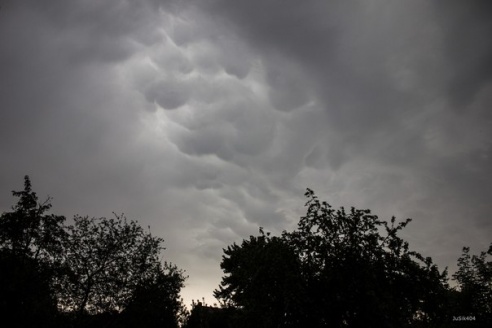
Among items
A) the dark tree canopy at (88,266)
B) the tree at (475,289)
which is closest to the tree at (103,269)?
the dark tree canopy at (88,266)

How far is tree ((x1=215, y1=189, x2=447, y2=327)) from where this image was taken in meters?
18.8

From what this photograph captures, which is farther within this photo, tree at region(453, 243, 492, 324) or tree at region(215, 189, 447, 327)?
tree at region(453, 243, 492, 324)

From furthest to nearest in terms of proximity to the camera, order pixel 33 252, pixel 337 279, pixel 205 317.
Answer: pixel 205 317
pixel 33 252
pixel 337 279

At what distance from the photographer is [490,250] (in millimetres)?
43656

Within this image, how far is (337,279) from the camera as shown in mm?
19453

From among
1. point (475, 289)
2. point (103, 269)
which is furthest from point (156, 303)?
point (475, 289)

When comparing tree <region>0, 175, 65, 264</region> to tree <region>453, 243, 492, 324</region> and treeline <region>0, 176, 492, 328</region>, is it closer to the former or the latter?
treeline <region>0, 176, 492, 328</region>

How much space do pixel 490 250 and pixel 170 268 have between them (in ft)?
154

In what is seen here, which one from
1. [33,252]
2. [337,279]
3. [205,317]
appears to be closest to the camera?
[337,279]

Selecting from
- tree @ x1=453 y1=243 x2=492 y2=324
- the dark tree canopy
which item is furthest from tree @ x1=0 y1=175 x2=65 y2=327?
tree @ x1=453 y1=243 x2=492 y2=324

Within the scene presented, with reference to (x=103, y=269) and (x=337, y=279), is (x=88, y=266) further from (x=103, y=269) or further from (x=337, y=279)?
(x=337, y=279)

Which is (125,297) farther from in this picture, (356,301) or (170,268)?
(356,301)

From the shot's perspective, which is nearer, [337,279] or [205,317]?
[337,279]

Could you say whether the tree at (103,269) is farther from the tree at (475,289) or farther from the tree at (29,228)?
the tree at (475,289)
